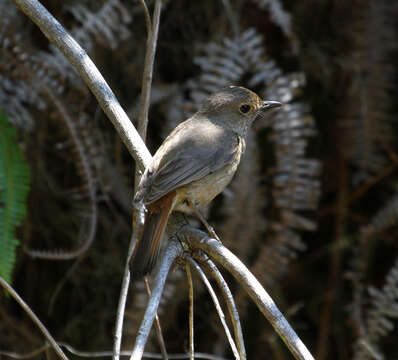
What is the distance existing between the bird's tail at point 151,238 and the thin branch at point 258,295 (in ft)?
0.77

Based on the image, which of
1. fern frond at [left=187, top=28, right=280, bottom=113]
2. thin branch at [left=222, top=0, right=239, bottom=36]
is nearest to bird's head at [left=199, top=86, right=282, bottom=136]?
fern frond at [left=187, top=28, right=280, bottom=113]

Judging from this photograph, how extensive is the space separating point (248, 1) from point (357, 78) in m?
0.97

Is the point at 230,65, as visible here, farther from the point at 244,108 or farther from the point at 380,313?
the point at 380,313

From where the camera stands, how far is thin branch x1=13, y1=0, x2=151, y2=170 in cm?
240

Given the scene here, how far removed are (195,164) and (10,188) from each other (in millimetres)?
1046

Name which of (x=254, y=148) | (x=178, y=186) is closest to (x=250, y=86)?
(x=254, y=148)

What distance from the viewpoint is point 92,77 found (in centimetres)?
241

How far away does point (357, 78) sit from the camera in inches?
163

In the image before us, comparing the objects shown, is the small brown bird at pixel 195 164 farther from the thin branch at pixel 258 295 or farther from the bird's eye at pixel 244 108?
the thin branch at pixel 258 295

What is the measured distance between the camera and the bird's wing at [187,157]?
261cm

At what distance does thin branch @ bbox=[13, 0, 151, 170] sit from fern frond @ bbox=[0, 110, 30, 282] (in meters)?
0.97

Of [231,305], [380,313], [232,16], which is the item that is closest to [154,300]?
[231,305]

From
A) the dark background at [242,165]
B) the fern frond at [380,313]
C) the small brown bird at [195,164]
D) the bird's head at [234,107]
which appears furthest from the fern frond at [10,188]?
the fern frond at [380,313]

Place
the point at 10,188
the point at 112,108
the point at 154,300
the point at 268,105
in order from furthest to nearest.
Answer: the point at 268,105
the point at 10,188
the point at 112,108
the point at 154,300
